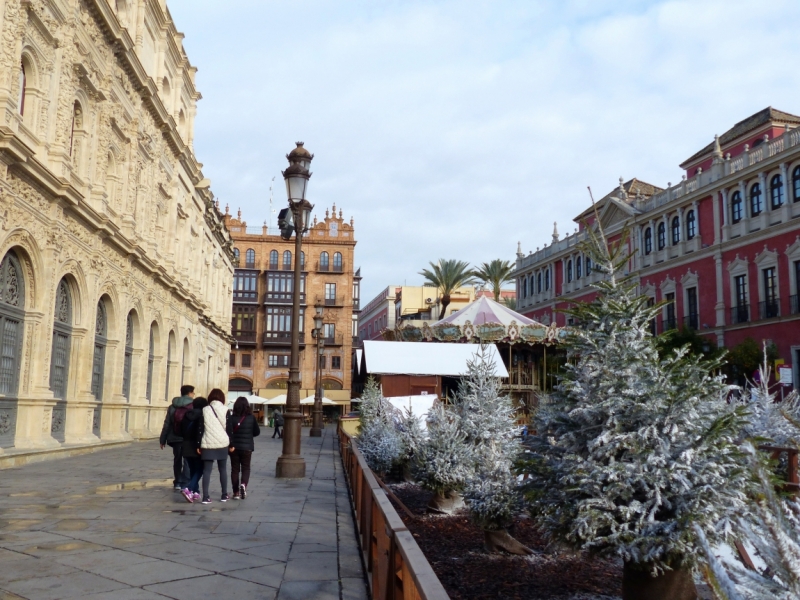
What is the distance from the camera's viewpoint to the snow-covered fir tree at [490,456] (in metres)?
7.70

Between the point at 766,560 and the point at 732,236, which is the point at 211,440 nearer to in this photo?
the point at 766,560

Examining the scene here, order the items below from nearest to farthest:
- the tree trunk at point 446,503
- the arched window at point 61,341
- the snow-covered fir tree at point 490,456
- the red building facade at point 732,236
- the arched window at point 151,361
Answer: the snow-covered fir tree at point 490,456
the tree trunk at point 446,503
the arched window at point 61,341
the arched window at point 151,361
the red building facade at point 732,236

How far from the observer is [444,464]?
1027cm

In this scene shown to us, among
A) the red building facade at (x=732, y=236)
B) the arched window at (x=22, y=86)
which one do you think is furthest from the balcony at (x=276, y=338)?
the arched window at (x=22, y=86)

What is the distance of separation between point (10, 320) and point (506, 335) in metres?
19.7

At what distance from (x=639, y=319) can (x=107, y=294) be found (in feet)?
61.9

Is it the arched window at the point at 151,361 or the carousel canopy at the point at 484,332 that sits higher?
the carousel canopy at the point at 484,332

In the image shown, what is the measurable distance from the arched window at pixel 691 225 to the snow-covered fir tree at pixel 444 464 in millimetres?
33391

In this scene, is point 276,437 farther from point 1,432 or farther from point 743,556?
point 743,556

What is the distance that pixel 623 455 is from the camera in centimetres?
517

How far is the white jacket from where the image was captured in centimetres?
960

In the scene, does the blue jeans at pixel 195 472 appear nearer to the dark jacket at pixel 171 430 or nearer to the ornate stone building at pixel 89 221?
the dark jacket at pixel 171 430

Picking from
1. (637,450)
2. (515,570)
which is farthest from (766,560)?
(515,570)

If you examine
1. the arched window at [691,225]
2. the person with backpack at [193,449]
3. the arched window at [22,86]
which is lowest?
the person with backpack at [193,449]
